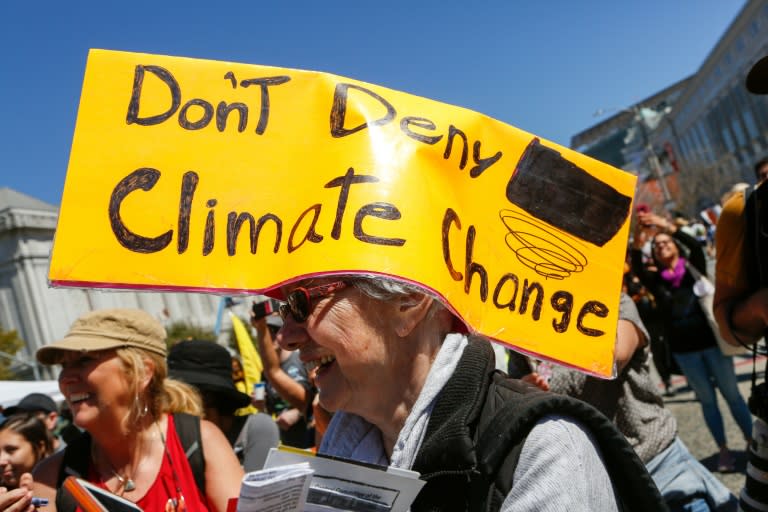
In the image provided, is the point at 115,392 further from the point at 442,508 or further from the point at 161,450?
the point at 442,508

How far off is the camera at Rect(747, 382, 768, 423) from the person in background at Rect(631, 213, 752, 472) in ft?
10.2

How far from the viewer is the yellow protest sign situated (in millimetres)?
1518

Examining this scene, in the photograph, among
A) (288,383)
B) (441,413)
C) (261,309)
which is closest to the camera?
(441,413)

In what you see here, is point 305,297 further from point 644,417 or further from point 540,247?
point 644,417

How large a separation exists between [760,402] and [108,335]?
7.30ft

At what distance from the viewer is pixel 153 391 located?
8.96 feet

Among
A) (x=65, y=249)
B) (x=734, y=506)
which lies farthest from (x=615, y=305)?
(x=65, y=249)

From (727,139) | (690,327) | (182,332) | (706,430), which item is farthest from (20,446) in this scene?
(727,139)

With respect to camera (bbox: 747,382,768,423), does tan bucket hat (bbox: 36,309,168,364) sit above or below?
above

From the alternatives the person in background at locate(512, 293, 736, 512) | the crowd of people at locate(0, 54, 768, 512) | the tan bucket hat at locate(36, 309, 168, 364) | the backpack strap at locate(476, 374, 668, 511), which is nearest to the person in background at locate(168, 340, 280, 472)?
the crowd of people at locate(0, 54, 768, 512)

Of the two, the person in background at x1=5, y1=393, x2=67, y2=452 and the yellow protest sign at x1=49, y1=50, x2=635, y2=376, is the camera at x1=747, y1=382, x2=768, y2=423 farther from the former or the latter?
the person in background at x1=5, y1=393, x2=67, y2=452

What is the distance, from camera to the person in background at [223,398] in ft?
11.6

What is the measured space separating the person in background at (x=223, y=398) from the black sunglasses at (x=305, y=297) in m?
1.99

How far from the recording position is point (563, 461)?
50.7 inches
